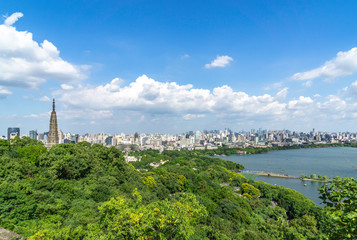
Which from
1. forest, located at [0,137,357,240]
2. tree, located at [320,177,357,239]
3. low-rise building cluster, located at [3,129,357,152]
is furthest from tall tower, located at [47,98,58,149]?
low-rise building cluster, located at [3,129,357,152]

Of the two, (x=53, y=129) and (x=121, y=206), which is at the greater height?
(x=53, y=129)

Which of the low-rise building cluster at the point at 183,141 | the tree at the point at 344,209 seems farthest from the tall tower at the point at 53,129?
the low-rise building cluster at the point at 183,141

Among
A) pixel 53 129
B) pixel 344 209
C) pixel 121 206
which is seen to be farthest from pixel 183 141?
pixel 344 209

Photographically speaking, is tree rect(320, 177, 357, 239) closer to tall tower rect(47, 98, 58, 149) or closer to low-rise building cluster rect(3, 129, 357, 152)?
tall tower rect(47, 98, 58, 149)

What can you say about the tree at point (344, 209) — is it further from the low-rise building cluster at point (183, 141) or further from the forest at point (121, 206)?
the low-rise building cluster at point (183, 141)

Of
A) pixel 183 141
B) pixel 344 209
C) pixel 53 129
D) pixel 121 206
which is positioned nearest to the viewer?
pixel 344 209

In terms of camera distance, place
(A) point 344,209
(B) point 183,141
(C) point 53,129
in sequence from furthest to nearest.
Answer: (B) point 183,141 < (C) point 53,129 < (A) point 344,209

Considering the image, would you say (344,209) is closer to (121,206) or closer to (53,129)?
(121,206)

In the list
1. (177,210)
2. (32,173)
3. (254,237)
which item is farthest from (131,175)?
(177,210)

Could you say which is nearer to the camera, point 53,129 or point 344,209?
point 344,209
